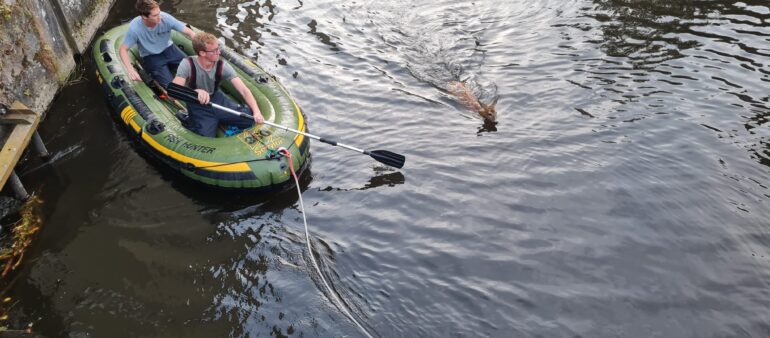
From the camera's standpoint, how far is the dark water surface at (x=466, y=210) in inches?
212

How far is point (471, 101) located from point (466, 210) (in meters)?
2.50

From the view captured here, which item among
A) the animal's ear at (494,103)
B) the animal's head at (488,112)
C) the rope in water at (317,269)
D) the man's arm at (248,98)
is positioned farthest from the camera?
the animal's ear at (494,103)

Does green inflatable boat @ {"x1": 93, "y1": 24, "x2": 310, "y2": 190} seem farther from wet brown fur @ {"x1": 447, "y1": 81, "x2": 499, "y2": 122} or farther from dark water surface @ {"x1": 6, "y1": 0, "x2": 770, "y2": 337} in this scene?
wet brown fur @ {"x1": 447, "y1": 81, "x2": 499, "y2": 122}

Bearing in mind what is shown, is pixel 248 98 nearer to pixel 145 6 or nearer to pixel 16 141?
pixel 145 6

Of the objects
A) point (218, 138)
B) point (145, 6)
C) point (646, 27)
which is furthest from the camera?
point (646, 27)

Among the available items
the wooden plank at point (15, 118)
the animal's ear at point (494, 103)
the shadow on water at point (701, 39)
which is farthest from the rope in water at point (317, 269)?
the shadow on water at point (701, 39)

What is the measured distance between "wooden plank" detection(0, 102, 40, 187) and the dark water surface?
74 cm

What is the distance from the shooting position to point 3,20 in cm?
759

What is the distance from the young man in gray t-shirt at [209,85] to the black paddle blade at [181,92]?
8 cm

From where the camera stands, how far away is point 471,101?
8.52 metres

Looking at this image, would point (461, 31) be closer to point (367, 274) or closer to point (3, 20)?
point (367, 274)

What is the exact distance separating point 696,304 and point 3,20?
30.3 feet

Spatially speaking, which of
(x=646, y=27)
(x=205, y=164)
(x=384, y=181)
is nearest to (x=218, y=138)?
(x=205, y=164)

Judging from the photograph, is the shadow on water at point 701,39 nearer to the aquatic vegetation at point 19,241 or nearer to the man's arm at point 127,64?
the man's arm at point 127,64
